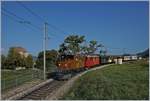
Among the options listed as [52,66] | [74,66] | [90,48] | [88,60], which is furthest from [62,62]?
[90,48]

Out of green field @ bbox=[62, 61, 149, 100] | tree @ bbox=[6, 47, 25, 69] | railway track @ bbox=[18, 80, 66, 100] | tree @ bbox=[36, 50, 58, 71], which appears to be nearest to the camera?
green field @ bbox=[62, 61, 149, 100]

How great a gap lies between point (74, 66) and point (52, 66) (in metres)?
9.74

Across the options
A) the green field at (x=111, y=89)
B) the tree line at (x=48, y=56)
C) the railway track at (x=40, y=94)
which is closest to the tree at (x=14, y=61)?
the tree line at (x=48, y=56)

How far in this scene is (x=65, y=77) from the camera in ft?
143

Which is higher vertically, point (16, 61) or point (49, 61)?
point (16, 61)

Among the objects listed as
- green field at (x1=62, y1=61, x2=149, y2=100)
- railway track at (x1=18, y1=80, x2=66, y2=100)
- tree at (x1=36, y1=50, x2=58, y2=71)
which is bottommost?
railway track at (x1=18, y1=80, x2=66, y2=100)

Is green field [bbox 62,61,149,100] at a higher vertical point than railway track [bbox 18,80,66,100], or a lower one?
higher

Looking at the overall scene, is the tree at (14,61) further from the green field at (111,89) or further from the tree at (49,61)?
the green field at (111,89)

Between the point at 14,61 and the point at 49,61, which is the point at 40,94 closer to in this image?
the point at 49,61

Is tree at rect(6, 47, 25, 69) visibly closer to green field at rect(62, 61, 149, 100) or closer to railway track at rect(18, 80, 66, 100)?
green field at rect(62, 61, 149, 100)

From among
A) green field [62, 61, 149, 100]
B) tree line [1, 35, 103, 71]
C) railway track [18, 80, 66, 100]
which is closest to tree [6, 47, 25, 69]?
tree line [1, 35, 103, 71]

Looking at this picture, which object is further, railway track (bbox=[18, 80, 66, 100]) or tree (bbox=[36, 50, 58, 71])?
tree (bbox=[36, 50, 58, 71])

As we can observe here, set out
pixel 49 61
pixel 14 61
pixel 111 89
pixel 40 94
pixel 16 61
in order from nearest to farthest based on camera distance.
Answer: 1. pixel 111 89
2. pixel 40 94
3. pixel 49 61
4. pixel 14 61
5. pixel 16 61

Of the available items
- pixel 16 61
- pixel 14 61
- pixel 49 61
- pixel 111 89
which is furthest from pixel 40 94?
pixel 16 61
